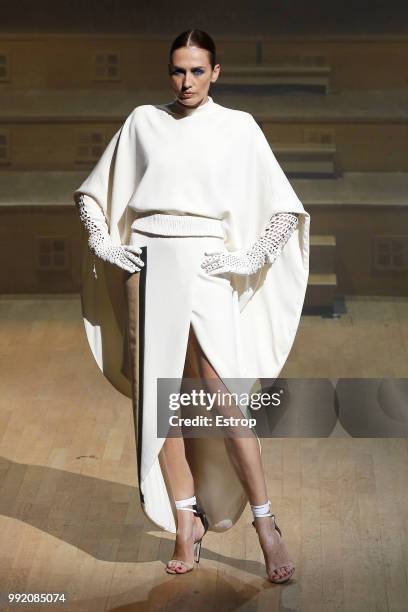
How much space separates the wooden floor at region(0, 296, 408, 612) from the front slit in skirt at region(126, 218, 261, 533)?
10.8 inches

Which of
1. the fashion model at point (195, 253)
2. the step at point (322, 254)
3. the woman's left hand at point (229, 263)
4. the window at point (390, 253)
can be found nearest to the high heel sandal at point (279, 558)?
the fashion model at point (195, 253)

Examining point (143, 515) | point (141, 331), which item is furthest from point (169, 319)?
point (143, 515)

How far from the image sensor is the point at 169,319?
3482 millimetres

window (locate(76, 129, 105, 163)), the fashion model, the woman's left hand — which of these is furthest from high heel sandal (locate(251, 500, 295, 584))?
window (locate(76, 129, 105, 163))

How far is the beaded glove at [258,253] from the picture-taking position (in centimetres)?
346

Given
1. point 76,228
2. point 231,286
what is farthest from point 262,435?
point 76,228

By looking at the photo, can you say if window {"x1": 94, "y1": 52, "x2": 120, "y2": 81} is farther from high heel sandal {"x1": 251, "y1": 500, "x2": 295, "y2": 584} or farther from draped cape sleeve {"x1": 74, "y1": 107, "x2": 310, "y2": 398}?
high heel sandal {"x1": 251, "y1": 500, "x2": 295, "y2": 584}

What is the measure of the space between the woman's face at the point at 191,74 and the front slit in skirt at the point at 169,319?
0.31 m

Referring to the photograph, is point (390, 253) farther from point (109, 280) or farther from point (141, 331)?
point (141, 331)

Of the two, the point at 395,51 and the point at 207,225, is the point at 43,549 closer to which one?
the point at 207,225

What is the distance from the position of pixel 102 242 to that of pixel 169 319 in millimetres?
230

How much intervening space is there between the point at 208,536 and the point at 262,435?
0.88 meters

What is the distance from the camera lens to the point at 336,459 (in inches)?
173

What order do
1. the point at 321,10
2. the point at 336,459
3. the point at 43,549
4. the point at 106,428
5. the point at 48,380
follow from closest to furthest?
1. the point at 43,549
2. the point at 336,459
3. the point at 106,428
4. the point at 48,380
5. the point at 321,10
